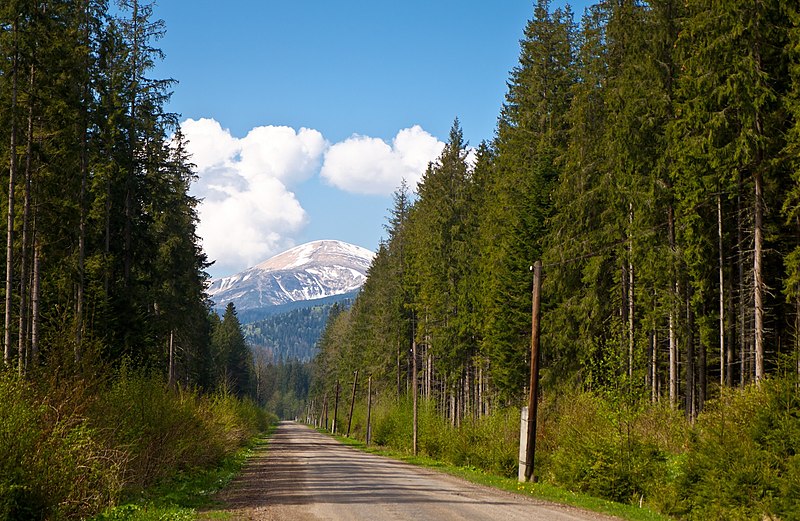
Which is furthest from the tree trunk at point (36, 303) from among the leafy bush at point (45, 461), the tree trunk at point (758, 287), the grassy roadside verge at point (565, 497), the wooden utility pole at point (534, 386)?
the tree trunk at point (758, 287)

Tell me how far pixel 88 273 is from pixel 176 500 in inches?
629

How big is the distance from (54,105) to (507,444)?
18971 millimetres

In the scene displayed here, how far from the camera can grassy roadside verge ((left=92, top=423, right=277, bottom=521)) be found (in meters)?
12.1

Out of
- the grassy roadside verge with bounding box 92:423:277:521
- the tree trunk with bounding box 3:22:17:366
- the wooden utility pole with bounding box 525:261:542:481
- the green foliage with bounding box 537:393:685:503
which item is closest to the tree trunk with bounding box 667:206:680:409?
the green foliage with bounding box 537:393:685:503

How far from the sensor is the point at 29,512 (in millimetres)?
9969

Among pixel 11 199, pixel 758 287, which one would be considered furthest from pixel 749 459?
pixel 11 199

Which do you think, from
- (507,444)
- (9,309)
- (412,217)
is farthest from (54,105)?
(412,217)

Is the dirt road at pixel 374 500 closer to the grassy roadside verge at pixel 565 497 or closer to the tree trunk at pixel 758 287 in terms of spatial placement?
the grassy roadside verge at pixel 565 497

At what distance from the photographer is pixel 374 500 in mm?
15859

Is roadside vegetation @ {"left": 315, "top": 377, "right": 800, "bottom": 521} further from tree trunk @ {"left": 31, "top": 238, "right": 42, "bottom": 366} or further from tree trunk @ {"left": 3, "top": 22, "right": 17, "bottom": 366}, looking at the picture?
tree trunk @ {"left": 3, "top": 22, "right": 17, "bottom": 366}

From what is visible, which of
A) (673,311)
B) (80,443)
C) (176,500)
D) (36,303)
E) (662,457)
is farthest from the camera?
(673,311)

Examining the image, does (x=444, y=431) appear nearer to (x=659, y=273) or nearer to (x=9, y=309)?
(x=659, y=273)

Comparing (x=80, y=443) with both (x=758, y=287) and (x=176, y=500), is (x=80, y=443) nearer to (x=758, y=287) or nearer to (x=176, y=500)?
(x=176, y=500)

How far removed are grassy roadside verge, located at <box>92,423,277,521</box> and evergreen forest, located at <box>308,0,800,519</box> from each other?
9555 mm
